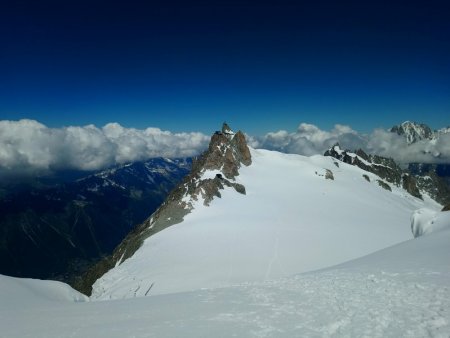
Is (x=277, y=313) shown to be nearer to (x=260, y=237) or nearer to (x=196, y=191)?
(x=260, y=237)

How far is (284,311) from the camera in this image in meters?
15.4

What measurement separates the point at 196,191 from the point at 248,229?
20225 mm

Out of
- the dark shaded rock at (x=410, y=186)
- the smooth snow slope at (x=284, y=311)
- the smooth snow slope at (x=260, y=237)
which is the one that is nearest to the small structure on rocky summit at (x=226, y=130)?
the smooth snow slope at (x=260, y=237)

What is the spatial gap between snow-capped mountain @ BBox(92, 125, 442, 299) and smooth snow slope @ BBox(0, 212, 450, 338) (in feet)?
94.2

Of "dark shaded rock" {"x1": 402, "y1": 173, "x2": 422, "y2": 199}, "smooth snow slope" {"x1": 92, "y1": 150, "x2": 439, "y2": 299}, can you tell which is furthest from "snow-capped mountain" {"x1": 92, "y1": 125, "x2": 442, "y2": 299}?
"dark shaded rock" {"x1": 402, "y1": 173, "x2": 422, "y2": 199}

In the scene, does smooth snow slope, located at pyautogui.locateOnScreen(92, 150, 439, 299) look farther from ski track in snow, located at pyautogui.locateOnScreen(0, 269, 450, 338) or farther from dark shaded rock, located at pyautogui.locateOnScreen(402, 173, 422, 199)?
dark shaded rock, located at pyautogui.locateOnScreen(402, 173, 422, 199)

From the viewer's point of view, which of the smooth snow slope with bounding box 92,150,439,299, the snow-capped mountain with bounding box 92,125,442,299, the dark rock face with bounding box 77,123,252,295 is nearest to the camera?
the smooth snow slope with bounding box 92,150,439,299

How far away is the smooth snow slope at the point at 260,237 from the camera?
52375 mm

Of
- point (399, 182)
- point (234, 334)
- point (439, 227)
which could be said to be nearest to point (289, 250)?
point (439, 227)

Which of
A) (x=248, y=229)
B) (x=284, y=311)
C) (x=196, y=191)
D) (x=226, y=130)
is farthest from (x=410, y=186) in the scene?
(x=284, y=311)

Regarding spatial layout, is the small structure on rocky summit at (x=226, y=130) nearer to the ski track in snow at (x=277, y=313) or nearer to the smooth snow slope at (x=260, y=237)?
the smooth snow slope at (x=260, y=237)

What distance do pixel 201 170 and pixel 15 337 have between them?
95.3 metres

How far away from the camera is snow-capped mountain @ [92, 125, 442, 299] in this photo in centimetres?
5338

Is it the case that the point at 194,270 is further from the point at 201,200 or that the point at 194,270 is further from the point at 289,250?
the point at 201,200
